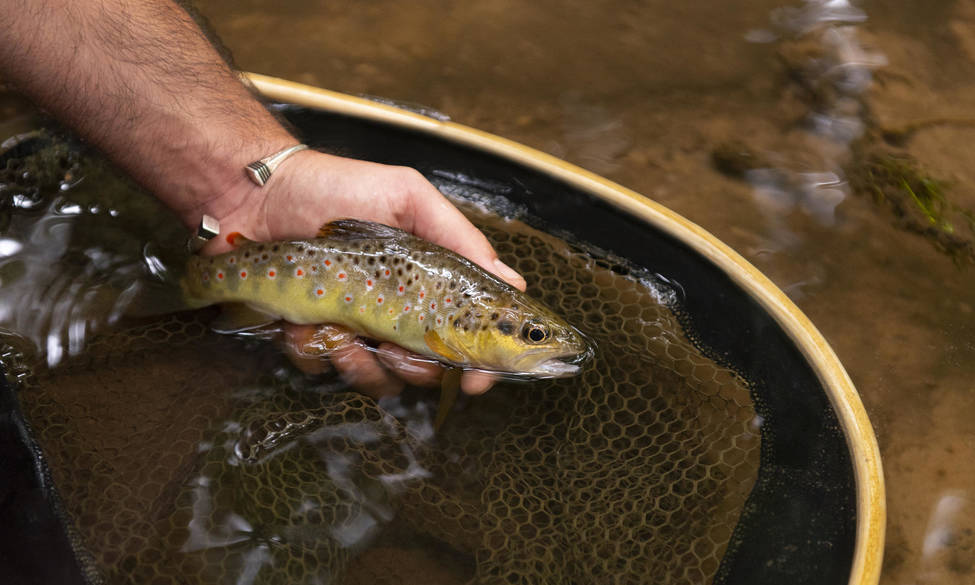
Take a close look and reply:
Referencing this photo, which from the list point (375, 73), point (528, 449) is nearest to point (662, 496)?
point (528, 449)

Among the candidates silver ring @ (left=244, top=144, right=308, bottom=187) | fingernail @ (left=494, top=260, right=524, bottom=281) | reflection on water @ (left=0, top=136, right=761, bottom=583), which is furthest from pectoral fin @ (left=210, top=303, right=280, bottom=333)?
fingernail @ (left=494, top=260, right=524, bottom=281)

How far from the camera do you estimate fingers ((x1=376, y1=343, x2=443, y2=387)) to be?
6.71 feet

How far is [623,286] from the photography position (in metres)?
2.18

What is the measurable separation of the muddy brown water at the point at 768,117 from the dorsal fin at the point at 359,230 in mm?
1462

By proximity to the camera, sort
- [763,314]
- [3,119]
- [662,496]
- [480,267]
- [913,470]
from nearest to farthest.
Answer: [662,496], [763,314], [480,267], [913,470], [3,119]

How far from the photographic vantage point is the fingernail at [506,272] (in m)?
2.11

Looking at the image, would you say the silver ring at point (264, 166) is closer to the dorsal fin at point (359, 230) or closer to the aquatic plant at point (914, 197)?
the dorsal fin at point (359, 230)

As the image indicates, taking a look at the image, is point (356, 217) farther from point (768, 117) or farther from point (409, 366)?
point (768, 117)

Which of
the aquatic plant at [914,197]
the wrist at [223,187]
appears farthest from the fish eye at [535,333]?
the aquatic plant at [914,197]

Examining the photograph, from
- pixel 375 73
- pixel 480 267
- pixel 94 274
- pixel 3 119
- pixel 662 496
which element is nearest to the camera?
pixel 662 496

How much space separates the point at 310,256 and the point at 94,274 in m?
0.65

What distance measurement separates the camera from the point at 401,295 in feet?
6.46

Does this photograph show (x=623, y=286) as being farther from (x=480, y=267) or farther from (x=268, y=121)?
(x=268, y=121)

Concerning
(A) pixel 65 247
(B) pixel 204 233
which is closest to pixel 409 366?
(B) pixel 204 233
